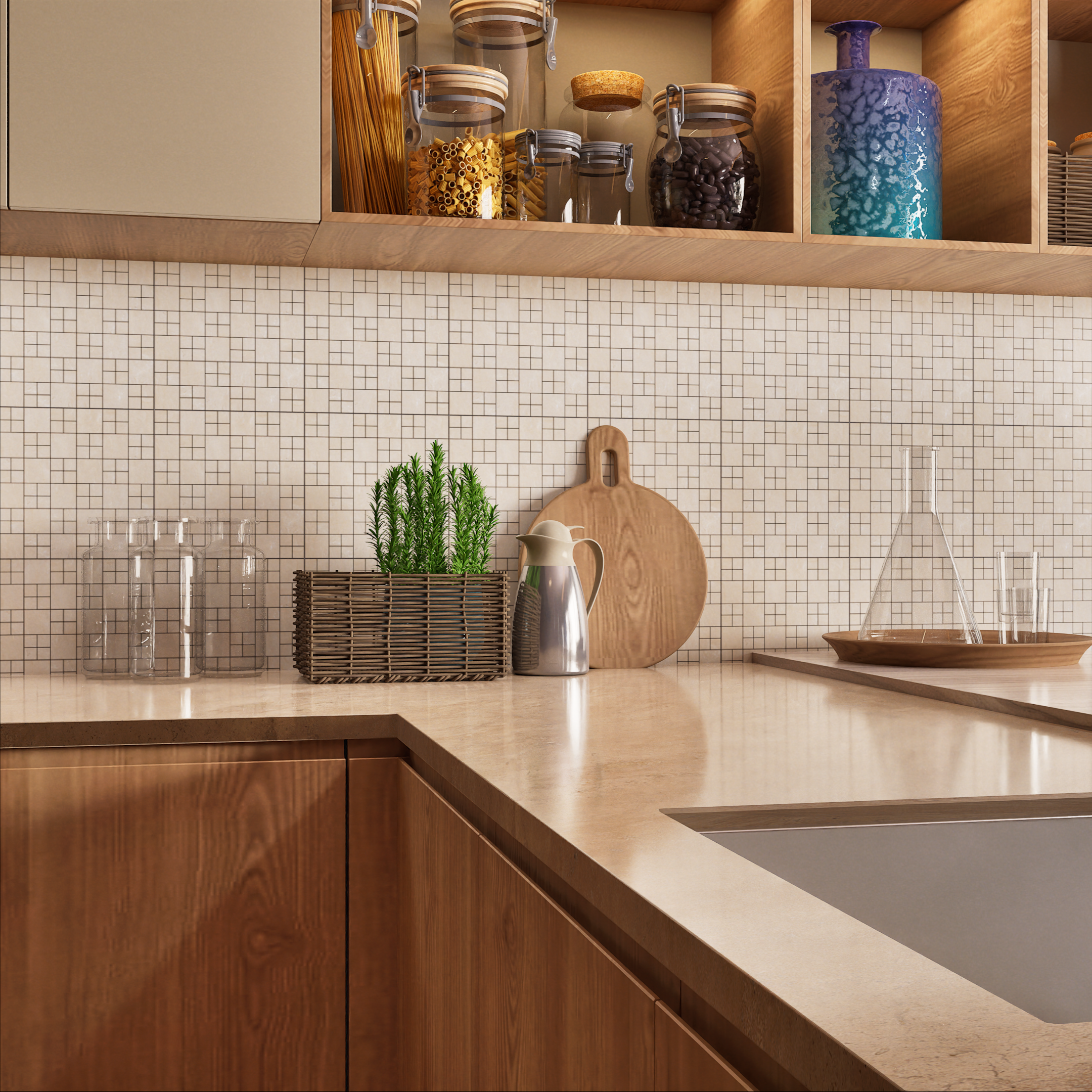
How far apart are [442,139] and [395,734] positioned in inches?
33.0

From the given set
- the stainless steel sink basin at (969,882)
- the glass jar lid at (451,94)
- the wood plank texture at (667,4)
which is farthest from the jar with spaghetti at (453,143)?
the stainless steel sink basin at (969,882)

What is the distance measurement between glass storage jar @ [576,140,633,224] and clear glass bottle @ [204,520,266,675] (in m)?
0.69

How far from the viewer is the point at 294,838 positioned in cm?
124

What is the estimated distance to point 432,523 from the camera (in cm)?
162

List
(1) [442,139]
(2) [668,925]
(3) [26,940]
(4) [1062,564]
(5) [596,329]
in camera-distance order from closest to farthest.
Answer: (2) [668,925] → (3) [26,940] → (1) [442,139] → (5) [596,329] → (4) [1062,564]

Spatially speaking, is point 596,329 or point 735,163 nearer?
point 735,163

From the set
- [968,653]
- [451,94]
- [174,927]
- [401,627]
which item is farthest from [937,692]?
[451,94]

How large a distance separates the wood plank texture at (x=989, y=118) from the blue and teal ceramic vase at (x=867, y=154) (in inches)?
5.3

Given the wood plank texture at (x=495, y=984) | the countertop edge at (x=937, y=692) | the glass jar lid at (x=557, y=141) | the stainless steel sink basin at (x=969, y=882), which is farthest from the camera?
the glass jar lid at (x=557, y=141)

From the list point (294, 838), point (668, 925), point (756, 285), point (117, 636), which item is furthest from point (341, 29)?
point (668, 925)

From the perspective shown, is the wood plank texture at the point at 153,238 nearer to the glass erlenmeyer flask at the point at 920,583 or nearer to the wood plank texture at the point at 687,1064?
the glass erlenmeyer flask at the point at 920,583

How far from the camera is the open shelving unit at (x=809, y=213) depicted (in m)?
1.64

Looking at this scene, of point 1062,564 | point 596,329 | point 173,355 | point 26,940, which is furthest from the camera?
point 1062,564

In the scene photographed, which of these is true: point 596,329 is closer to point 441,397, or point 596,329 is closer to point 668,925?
point 441,397
